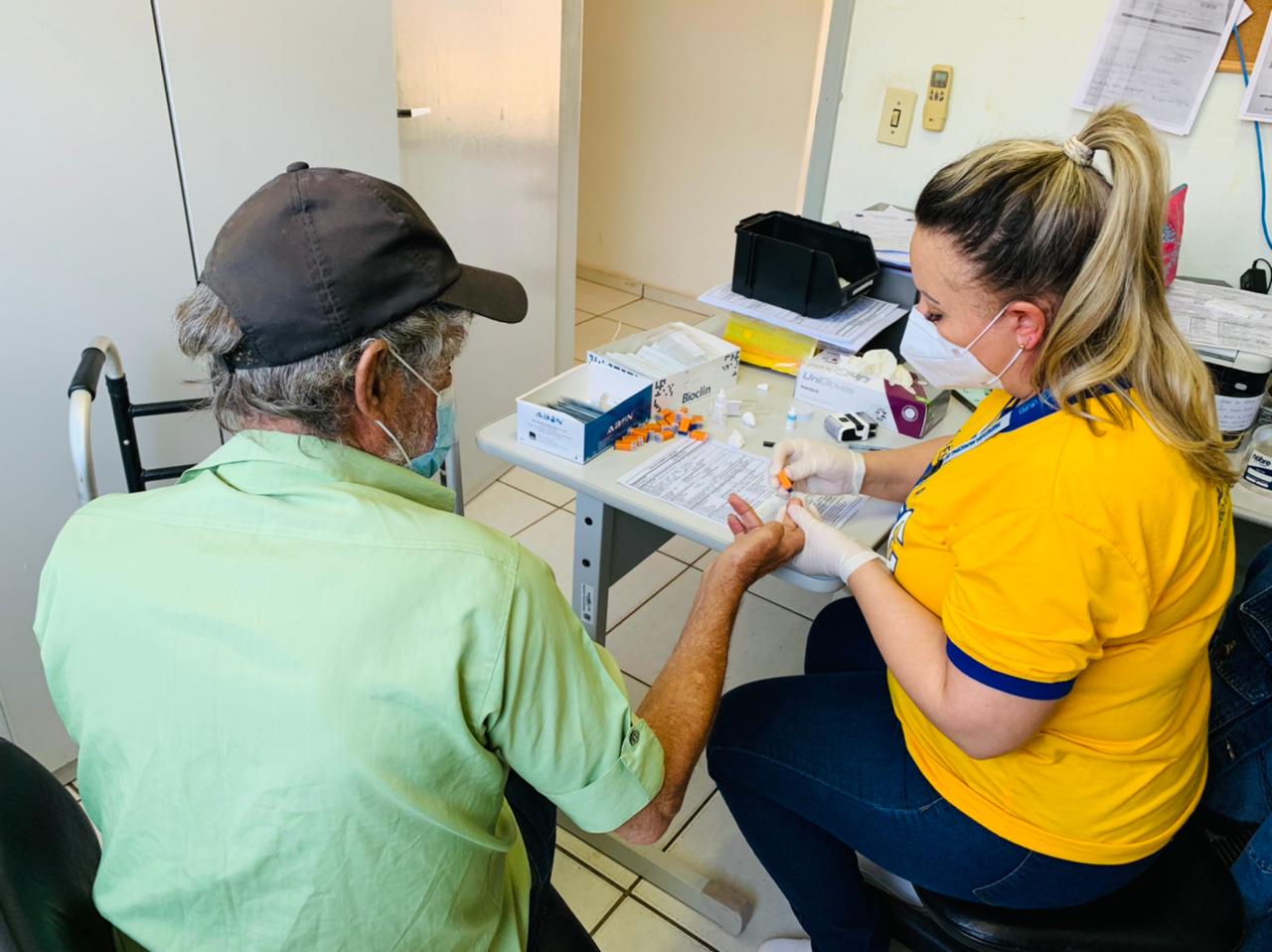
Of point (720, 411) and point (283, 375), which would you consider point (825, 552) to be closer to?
point (720, 411)

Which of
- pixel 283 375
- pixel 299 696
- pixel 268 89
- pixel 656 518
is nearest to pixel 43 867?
pixel 299 696

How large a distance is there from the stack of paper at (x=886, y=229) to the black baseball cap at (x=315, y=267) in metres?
1.27

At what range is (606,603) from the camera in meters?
1.62

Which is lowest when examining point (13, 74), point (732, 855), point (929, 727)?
point (732, 855)

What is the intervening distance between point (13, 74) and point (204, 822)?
1179 mm

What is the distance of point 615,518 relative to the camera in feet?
4.84

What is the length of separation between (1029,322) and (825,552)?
0.38 metres

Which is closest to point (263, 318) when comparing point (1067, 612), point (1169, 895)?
point (1067, 612)

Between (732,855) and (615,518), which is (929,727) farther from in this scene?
(732,855)

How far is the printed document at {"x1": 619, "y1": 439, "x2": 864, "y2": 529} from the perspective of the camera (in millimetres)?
1321

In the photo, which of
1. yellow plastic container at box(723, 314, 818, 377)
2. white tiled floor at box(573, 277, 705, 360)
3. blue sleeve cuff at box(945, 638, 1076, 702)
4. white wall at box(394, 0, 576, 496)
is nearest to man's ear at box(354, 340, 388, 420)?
blue sleeve cuff at box(945, 638, 1076, 702)

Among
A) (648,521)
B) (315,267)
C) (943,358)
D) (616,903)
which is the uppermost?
(315,267)

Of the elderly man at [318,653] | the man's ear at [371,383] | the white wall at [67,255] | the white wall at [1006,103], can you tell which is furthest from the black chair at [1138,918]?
the white wall at [67,255]

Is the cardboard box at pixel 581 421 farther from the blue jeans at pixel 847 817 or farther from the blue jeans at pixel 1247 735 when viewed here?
the blue jeans at pixel 1247 735
